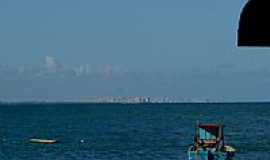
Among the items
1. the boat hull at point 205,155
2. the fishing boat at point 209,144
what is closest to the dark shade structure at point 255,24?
the boat hull at point 205,155

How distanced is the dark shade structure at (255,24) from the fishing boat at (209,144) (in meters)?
39.4

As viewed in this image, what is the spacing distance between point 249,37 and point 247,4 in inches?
4.3

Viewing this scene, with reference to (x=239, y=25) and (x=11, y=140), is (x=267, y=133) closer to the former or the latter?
(x=11, y=140)

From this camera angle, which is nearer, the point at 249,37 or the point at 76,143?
the point at 249,37

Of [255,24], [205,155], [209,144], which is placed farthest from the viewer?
[209,144]

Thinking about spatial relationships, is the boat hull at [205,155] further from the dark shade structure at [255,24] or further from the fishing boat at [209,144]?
the dark shade structure at [255,24]

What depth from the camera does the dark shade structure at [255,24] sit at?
265cm

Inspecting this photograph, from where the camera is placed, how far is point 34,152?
69.5 meters

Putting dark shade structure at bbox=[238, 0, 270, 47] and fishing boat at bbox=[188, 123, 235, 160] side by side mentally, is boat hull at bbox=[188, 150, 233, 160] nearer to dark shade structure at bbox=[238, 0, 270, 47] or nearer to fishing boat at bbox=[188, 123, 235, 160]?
fishing boat at bbox=[188, 123, 235, 160]

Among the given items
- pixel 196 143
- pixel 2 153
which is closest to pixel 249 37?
pixel 196 143

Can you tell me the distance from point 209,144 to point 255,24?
41.5 meters

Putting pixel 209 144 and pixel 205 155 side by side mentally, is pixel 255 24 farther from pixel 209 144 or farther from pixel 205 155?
pixel 209 144

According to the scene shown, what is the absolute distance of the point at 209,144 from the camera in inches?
1727

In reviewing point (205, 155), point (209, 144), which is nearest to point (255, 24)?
point (205, 155)
